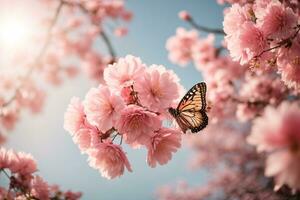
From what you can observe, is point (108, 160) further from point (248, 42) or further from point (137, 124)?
point (248, 42)

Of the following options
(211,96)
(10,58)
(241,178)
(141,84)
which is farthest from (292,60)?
(241,178)

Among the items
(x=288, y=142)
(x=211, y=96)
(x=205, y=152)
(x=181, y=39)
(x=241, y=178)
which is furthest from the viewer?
(x=205, y=152)

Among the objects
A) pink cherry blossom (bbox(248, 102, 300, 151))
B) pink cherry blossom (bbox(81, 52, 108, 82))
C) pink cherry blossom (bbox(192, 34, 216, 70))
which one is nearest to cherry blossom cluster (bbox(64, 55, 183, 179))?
pink cherry blossom (bbox(248, 102, 300, 151))

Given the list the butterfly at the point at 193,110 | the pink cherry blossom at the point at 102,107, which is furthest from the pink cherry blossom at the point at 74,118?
the butterfly at the point at 193,110

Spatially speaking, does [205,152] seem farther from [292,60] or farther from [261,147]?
[261,147]

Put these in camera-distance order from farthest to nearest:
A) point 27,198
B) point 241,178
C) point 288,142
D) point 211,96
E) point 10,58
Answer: point 241,178 → point 10,58 → point 211,96 → point 27,198 → point 288,142

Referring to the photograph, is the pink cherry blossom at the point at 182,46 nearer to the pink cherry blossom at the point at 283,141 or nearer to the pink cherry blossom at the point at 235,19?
the pink cherry blossom at the point at 235,19
